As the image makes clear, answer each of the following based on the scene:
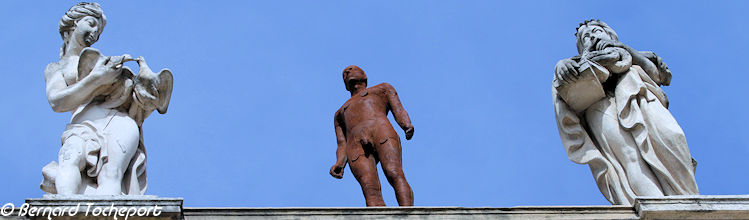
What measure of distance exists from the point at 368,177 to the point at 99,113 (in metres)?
2.79

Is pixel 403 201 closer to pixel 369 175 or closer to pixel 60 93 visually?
pixel 369 175

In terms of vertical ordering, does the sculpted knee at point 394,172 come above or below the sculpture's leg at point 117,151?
below

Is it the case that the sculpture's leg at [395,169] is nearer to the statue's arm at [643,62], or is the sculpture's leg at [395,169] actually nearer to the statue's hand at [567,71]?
the statue's hand at [567,71]

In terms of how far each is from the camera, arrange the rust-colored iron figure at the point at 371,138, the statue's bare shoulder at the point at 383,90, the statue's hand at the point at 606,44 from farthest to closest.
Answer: the statue's bare shoulder at the point at 383,90, the statue's hand at the point at 606,44, the rust-colored iron figure at the point at 371,138

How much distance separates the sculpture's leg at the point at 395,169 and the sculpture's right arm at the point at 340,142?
1.45ft

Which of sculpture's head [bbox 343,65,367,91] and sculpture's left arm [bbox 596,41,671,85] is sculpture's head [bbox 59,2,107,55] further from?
sculpture's left arm [bbox 596,41,671,85]

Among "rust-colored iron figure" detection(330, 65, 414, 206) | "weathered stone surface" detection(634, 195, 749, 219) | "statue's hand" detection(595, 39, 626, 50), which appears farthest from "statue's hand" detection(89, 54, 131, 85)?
"weathered stone surface" detection(634, 195, 749, 219)

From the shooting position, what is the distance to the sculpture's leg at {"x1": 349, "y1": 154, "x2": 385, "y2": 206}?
42.5ft

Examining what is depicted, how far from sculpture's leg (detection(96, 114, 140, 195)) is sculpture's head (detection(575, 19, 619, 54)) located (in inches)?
204

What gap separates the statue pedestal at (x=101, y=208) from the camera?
11.2 metres

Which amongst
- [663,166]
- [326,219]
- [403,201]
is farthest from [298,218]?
[663,166]

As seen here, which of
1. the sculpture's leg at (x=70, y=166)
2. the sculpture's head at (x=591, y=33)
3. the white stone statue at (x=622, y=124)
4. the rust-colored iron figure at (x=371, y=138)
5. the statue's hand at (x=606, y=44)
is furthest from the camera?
the sculpture's head at (x=591, y=33)

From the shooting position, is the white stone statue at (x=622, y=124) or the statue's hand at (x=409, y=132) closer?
the white stone statue at (x=622, y=124)

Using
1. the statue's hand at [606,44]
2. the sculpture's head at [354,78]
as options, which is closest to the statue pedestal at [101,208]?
the sculpture's head at [354,78]
